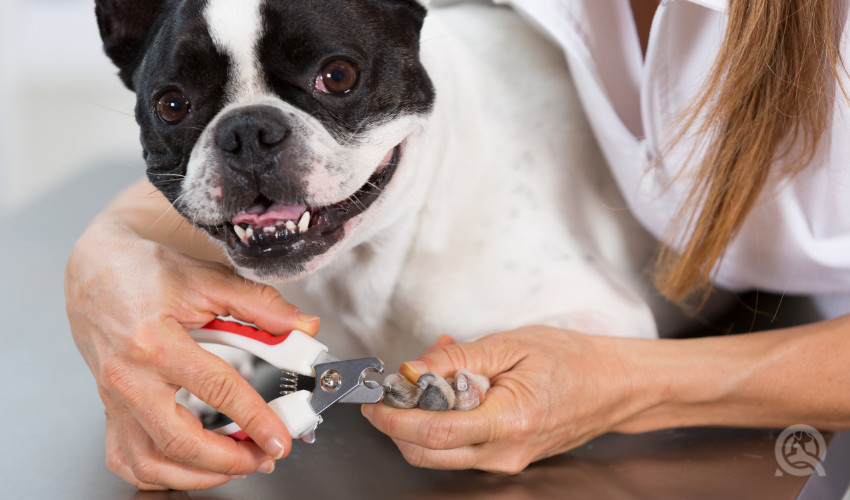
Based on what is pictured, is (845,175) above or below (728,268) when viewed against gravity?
above

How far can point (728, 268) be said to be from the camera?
1.42m

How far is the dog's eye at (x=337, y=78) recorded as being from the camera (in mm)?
1114

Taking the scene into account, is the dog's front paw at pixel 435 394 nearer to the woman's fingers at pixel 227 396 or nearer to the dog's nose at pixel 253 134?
the woman's fingers at pixel 227 396

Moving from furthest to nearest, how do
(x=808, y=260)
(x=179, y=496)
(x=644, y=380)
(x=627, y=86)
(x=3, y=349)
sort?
(x=3, y=349) < (x=627, y=86) < (x=808, y=260) < (x=644, y=380) < (x=179, y=496)

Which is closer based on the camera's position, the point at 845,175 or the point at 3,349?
the point at 845,175

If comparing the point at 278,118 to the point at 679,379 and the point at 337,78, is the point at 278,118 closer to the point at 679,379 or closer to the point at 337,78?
the point at 337,78

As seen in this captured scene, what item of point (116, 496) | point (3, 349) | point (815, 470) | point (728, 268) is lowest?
point (3, 349)

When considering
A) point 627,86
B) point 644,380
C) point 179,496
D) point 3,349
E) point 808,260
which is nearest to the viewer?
point 179,496

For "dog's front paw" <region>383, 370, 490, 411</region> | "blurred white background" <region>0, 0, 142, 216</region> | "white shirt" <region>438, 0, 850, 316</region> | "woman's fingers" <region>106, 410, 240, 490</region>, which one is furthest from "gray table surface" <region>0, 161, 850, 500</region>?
"blurred white background" <region>0, 0, 142, 216</region>

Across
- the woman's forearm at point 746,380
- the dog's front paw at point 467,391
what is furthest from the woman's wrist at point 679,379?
the dog's front paw at point 467,391

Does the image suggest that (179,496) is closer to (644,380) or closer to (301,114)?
(301,114)

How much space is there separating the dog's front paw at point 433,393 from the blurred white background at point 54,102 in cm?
176

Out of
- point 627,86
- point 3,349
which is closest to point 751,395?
point 627,86

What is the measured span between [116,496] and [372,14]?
0.69 meters
